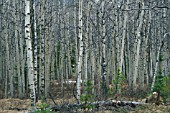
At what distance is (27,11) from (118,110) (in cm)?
479

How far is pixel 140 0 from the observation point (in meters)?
16.4

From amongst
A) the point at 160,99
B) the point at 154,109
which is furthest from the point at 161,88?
the point at 154,109

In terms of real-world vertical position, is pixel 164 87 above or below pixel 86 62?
below

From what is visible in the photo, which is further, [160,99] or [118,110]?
[160,99]

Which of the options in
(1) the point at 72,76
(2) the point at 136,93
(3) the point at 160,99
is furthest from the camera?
(1) the point at 72,76

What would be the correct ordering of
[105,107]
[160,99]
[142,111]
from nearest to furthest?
[142,111] < [105,107] < [160,99]

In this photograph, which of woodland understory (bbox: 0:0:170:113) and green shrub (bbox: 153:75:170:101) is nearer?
woodland understory (bbox: 0:0:170:113)

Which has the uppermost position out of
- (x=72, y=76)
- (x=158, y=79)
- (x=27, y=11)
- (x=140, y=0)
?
(x=140, y=0)

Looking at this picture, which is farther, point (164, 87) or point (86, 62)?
point (86, 62)

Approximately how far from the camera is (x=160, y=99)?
10.9 m

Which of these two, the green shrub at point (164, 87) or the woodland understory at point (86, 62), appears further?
the green shrub at point (164, 87)

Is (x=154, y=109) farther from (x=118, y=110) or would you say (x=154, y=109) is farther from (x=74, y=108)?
(x=74, y=108)

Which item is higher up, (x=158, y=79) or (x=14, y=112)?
(x=158, y=79)

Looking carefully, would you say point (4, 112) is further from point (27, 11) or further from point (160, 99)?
point (160, 99)
